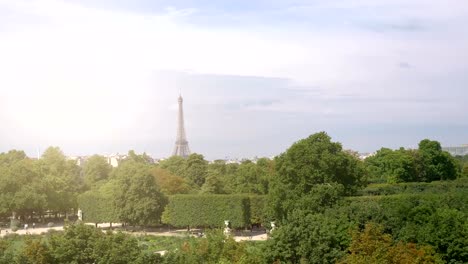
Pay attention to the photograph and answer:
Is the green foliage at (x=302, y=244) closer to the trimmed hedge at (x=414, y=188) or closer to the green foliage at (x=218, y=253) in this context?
the green foliage at (x=218, y=253)

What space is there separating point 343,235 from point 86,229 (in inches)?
376

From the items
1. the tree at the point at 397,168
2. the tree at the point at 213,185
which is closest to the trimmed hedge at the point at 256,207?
the tree at the point at 213,185

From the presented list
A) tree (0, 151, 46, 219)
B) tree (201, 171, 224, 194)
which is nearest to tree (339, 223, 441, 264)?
tree (201, 171, 224, 194)

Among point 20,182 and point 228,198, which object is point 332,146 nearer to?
point 228,198

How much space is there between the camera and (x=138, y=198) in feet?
131

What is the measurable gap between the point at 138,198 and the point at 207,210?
4.46 meters

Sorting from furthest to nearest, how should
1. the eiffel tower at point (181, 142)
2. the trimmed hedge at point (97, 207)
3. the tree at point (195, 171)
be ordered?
1. the eiffel tower at point (181, 142)
2. the tree at point (195, 171)
3. the trimmed hedge at point (97, 207)

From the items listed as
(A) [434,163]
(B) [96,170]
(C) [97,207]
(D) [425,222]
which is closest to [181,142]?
(B) [96,170]

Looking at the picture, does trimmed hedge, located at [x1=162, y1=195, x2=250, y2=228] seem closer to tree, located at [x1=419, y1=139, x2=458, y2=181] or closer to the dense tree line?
the dense tree line

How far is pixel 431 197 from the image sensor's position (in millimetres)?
29172

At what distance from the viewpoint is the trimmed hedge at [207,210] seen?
3991cm

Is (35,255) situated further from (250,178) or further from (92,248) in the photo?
(250,178)

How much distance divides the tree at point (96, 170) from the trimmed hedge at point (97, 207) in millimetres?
12100

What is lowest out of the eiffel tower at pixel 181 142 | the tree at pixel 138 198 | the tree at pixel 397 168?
the tree at pixel 138 198
